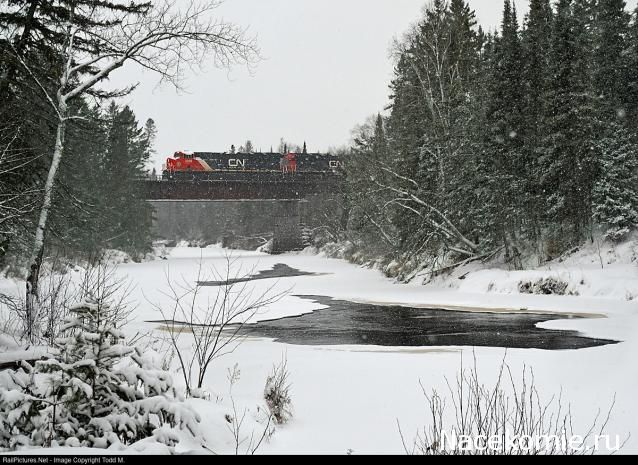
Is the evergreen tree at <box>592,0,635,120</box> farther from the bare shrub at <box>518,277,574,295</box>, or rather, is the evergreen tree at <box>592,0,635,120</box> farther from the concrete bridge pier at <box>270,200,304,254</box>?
the concrete bridge pier at <box>270,200,304,254</box>

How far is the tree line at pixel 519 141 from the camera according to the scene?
24875 millimetres

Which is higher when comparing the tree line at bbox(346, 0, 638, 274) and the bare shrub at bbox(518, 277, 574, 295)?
the tree line at bbox(346, 0, 638, 274)

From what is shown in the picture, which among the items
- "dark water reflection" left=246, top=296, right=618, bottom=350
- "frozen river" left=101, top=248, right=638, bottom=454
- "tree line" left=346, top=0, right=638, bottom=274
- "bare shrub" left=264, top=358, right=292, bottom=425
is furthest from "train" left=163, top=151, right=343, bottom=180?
"bare shrub" left=264, top=358, right=292, bottom=425

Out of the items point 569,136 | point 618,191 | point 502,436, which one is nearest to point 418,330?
point 502,436

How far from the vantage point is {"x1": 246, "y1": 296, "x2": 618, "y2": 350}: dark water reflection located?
40.7 feet

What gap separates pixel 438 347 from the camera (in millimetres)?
11773

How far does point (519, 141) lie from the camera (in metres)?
26.4

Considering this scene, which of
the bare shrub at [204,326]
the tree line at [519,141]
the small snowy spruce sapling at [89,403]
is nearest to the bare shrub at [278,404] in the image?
the bare shrub at [204,326]

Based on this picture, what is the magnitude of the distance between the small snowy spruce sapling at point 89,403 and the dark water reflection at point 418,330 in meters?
8.43

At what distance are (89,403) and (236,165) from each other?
5732cm

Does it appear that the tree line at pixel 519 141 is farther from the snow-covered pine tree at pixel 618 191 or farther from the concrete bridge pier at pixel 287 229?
the concrete bridge pier at pixel 287 229

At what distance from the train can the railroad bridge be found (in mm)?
421
